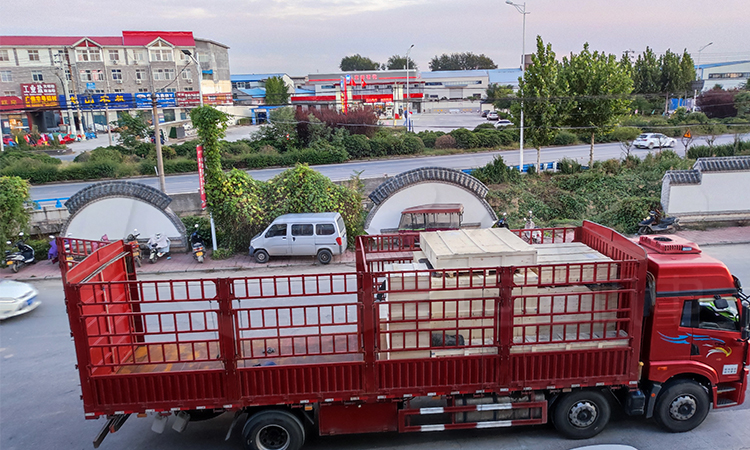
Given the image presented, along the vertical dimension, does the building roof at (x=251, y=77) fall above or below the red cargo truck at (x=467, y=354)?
above

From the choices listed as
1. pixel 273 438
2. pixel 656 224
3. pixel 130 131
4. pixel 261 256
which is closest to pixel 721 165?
pixel 656 224

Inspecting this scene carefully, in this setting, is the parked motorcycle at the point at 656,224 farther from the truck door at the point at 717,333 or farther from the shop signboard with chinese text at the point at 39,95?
the shop signboard with chinese text at the point at 39,95

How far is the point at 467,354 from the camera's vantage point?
6.32 metres

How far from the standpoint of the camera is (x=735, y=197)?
59.5ft

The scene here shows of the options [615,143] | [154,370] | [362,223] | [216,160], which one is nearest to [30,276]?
[216,160]

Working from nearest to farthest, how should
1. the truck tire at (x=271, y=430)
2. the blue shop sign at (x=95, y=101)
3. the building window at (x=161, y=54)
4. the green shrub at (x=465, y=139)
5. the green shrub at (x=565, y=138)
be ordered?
the truck tire at (x=271, y=430), the green shrub at (x=465, y=139), the green shrub at (x=565, y=138), the blue shop sign at (x=95, y=101), the building window at (x=161, y=54)

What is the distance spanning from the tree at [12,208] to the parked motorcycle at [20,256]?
29cm

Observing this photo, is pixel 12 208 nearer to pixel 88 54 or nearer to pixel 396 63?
pixel 88 54

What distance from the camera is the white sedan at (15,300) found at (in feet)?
38.9

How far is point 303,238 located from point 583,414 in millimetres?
10444

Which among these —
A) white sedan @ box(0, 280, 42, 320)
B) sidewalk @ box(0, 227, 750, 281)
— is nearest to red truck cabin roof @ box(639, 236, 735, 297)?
sidewalk @ box(0, 227, 750, 281)

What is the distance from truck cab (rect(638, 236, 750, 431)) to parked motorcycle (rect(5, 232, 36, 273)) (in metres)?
17.2

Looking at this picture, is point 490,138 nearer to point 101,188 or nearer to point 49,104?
point 101,188

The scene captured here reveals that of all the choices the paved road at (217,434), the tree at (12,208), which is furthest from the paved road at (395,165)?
the paved road at (217,434)
